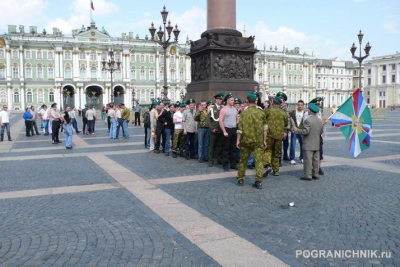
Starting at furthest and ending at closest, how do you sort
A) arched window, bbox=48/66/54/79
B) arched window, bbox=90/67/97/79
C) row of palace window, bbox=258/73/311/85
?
row of palace window, bbox=258/73/311/85, arched window, bbox=90/67/97/79, arched window, bbox=48/66/54/79

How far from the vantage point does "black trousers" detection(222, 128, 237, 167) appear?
909 cm

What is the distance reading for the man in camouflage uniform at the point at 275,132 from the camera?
8234 mm

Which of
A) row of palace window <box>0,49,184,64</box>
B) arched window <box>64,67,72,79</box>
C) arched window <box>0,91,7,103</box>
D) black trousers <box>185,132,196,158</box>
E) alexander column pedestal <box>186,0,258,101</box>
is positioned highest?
row of palace window <box>0,49,184,64</box>

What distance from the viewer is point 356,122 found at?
838cm

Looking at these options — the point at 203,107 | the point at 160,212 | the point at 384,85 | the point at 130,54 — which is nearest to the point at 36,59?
the point at 130,54

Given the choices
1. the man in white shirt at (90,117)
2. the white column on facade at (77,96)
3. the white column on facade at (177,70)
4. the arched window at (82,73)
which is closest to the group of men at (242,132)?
the man in white shirt at (90,117)

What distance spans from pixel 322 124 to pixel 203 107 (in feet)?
11.8

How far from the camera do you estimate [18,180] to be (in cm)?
793

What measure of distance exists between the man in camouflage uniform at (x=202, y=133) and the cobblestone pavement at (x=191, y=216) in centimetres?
125

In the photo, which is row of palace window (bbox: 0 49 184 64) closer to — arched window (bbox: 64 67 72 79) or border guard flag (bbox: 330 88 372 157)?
arched window (bbox: 64 67 72 79)

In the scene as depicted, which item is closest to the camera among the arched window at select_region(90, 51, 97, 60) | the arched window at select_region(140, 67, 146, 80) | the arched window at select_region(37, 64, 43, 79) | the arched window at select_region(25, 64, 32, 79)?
the arched window at select_region(25, 64, 32, 79)

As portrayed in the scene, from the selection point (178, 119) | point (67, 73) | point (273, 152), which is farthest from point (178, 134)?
point (67, 73)

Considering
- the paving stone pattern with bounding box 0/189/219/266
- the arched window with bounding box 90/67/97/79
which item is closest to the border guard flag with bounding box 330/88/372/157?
the paving stone pattern with bounding box 0/189/219/266

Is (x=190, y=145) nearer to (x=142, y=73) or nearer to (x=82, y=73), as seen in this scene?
(x=82, y=73)
